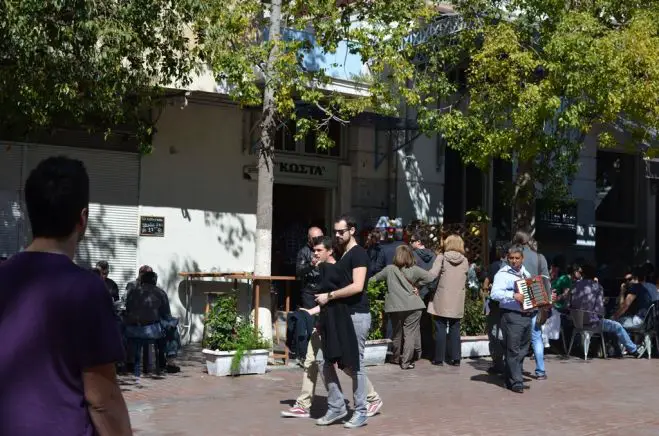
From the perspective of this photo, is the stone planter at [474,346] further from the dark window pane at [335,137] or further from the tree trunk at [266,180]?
the dark window pane at [335,137]

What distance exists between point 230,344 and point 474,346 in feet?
14.1

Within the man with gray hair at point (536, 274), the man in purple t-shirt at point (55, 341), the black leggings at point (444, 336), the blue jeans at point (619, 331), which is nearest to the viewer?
the man in purple t-shirt at point (55, 341)

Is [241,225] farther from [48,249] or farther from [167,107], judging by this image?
[48,249]

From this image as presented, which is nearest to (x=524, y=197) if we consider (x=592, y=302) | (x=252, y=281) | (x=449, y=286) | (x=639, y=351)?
(x=592, y=302)

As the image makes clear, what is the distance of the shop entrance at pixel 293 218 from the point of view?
1827 centimetres

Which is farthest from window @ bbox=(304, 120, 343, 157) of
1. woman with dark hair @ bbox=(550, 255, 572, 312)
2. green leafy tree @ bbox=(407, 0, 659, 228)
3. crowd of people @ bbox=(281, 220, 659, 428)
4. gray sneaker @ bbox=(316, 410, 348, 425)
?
gray sneaker @ bbox=(316, 410, 348, 425)

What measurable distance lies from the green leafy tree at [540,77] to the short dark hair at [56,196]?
38.2 ft

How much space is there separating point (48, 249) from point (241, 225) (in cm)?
1402

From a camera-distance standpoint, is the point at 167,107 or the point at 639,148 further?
the point at 639,148

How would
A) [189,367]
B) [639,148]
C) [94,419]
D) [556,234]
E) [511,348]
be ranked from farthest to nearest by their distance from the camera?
1. [556,234]
2. [639,148]
3. [189,367]
4. [511,348]
5. [94,419]

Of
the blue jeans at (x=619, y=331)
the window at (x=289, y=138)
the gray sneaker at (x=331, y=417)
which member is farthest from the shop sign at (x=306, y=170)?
the gray sneaker at (x=331, y=417)

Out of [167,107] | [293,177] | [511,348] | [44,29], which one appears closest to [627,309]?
[511,348]

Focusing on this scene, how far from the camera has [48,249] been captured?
330 cm

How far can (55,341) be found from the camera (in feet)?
10.4
